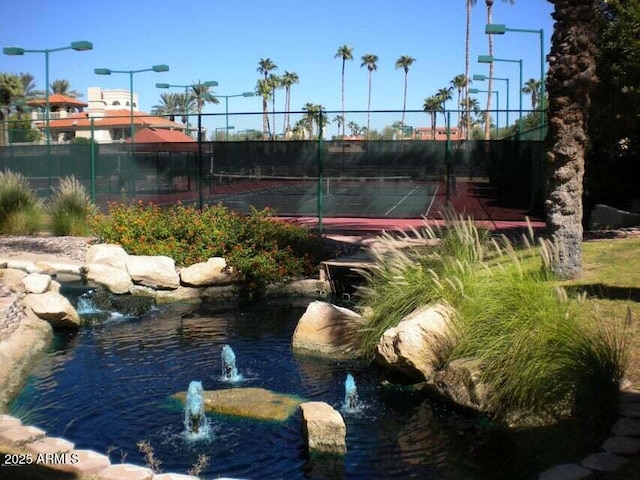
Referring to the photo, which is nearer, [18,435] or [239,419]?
[18,435]

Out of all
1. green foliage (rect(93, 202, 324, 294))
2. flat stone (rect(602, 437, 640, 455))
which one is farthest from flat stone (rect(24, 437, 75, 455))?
green foliage (rect(93, 202, 324, 294))

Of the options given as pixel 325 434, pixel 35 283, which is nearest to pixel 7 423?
pixel 325 434

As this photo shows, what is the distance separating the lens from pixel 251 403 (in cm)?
709

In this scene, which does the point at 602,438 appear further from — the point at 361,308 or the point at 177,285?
the point at 177,285

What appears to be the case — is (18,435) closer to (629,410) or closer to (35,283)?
(629,410)

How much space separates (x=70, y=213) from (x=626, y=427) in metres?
14.3

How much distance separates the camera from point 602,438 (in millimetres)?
5492

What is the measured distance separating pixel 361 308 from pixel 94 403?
11.8ft

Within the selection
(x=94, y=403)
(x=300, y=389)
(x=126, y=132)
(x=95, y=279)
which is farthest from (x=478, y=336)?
(x=126, y=132)

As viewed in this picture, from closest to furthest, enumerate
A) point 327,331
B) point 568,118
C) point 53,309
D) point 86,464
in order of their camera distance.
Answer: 1. point 86,464
2. point 327,331
3. point 568,118
4. point 53,309

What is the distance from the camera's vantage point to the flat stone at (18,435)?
17.4 feet

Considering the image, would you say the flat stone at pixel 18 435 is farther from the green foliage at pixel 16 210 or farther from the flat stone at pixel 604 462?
the green foliage at pixel 16 210

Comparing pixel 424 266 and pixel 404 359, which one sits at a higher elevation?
pixel 424 266

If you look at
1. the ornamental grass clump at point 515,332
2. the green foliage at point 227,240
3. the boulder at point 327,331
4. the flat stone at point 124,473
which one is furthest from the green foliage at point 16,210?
the flat stone at point 124,473
